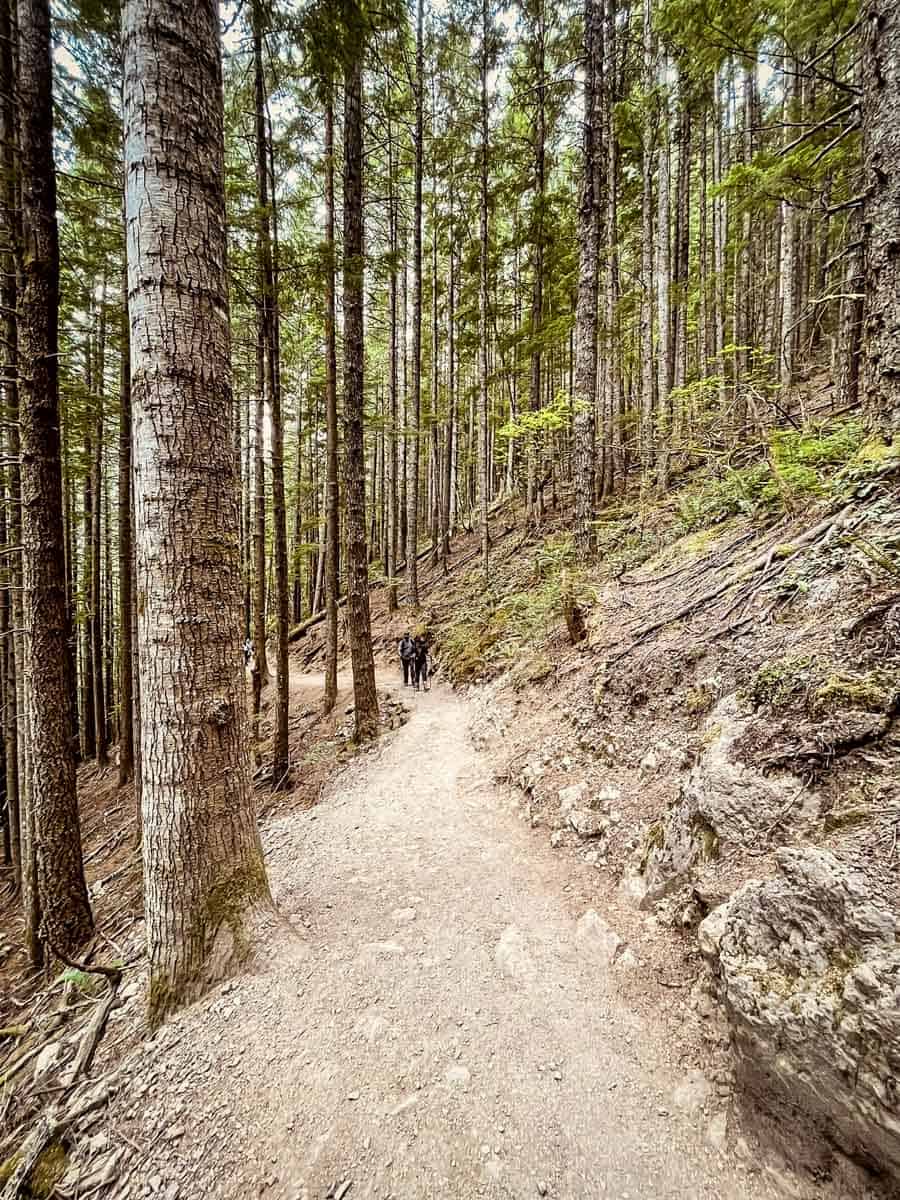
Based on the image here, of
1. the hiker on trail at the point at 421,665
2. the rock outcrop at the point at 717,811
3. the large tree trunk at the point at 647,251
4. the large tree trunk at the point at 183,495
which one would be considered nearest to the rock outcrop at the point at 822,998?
the rock outcrop at the point at 717,811

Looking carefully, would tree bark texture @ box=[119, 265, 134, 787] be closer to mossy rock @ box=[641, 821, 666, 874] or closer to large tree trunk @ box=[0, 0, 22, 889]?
large tree trunk @ box=[0, 0, 22, 889]

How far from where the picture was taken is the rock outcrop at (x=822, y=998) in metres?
1.71

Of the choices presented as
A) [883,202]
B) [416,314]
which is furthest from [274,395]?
[416,314]

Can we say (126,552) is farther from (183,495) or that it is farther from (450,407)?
(450,407)

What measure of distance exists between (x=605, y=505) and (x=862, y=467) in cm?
898

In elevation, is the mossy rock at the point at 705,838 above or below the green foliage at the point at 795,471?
below

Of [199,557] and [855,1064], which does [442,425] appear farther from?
[855,1064]

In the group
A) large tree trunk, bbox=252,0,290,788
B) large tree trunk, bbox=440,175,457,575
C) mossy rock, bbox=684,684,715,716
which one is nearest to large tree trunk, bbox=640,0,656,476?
large tree trunk, bbox=440,175,457,575

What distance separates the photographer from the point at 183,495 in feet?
9.17

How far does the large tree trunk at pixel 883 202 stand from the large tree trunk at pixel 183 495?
5.01 m

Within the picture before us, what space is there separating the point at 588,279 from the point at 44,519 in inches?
364

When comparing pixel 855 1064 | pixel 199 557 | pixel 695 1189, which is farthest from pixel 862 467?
pixel 199 557

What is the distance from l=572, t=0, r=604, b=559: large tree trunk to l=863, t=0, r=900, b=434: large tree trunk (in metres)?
4.84

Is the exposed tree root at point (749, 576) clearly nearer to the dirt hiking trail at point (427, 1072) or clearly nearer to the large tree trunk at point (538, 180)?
the dirt hiking trail at point (427, 1072)
